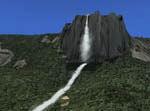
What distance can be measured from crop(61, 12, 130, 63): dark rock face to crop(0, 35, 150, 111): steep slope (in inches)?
89.6

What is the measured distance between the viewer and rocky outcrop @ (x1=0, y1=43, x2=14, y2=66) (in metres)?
111

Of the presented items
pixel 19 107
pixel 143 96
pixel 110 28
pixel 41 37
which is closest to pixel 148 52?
pixel 110 28

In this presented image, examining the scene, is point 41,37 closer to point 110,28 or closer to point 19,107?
point 110,28

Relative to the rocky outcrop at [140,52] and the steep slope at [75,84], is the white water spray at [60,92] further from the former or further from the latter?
the rocky outcrop at [140,52]

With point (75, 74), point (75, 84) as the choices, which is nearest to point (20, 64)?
point (75, 74)

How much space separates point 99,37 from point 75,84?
1864 centimetres

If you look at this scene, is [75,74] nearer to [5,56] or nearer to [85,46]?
[85,46]

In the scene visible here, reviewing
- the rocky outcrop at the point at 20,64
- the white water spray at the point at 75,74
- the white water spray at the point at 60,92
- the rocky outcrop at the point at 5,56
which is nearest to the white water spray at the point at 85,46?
the white water spray at the point at 75,74

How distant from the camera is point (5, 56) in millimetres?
114375

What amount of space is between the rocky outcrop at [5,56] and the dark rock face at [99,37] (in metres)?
12.5

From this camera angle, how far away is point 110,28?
107 meters

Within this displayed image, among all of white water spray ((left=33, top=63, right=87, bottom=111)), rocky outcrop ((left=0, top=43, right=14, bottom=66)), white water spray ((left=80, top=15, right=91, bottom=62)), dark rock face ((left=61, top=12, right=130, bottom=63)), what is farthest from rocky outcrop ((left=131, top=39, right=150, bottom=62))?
rocky outcrop ((left=0, top=43, right=14, bottom=66))

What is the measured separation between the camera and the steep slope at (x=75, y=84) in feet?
238

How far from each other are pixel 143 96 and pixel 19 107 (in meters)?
18.9
